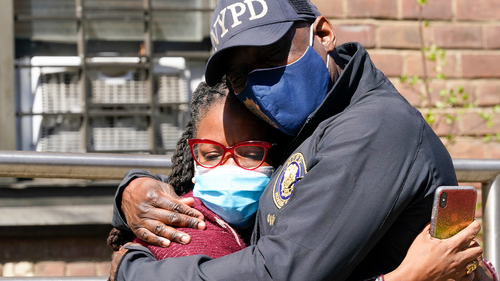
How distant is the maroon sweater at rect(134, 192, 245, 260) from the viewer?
1.26 metres

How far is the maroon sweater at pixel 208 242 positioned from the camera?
4.13 feet

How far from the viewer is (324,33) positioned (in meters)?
1.42

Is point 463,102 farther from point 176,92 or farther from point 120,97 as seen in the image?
point 120,97

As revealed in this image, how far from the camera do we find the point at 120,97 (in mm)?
3504

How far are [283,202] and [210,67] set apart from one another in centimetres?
50

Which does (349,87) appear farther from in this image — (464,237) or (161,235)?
(161,235)

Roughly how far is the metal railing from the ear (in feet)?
2.25

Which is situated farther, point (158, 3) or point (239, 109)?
point (158, 3)

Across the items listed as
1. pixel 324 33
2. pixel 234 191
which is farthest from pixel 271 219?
pixel 324 33

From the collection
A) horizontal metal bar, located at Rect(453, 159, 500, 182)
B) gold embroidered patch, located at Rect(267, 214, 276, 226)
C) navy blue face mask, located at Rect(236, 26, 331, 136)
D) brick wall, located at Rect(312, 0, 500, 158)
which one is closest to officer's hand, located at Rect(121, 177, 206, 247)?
gold embroidered patch, located at Rect(267, 214, 276, 226)

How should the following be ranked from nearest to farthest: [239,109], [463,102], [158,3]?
[239,109], [463,102], [158,3]

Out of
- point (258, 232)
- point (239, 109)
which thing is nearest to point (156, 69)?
point (239, 109)

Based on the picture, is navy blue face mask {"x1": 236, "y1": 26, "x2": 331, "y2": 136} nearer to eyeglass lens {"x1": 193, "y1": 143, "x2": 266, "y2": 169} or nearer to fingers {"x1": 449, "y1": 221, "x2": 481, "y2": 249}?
eyeglass lens {"x1": 193, "y1": 143, "x2": 266, "y2": 169}

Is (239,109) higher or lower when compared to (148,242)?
higher
